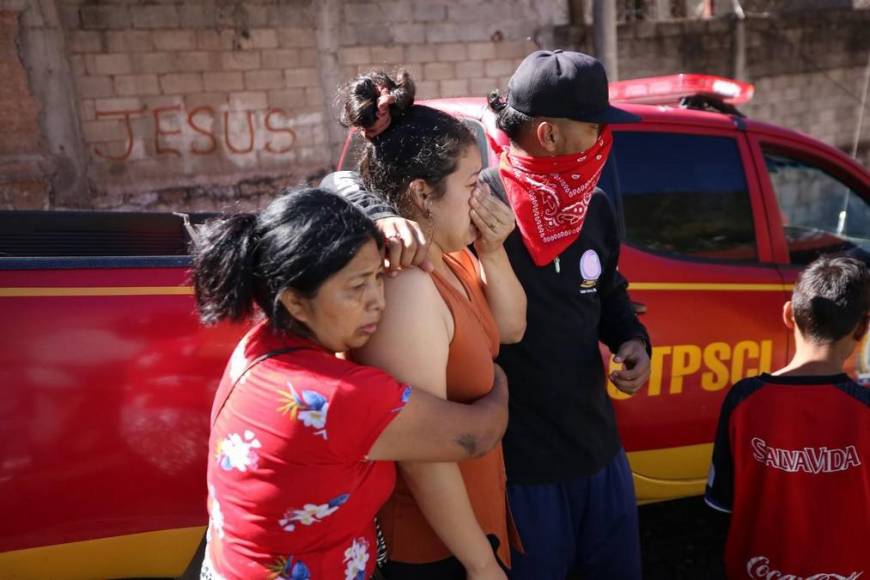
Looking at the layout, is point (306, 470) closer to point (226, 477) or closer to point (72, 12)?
point (226, 477)

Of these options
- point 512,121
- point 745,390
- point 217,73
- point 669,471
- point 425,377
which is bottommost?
point 669,471

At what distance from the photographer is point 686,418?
2939mm

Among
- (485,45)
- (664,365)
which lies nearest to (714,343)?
(664,365)

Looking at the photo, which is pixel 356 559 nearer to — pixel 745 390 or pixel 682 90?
pixel 745 390

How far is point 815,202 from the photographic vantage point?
148 inches

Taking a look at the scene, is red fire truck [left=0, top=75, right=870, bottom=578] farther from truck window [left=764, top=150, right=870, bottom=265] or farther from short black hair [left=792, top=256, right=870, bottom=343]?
short black hair [left=792, top=256, right=870, bottom=343]

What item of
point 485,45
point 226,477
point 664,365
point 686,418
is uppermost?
point 485,45

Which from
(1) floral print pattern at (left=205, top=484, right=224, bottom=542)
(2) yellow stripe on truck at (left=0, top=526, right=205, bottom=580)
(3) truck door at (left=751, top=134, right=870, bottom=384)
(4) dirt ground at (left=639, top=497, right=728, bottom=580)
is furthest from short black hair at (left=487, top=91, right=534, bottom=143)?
(4) dirt ground at (left=639, top=497, right=728, bottom=580)

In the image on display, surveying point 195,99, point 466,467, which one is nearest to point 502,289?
point 466,467

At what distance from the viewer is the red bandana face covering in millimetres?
1875

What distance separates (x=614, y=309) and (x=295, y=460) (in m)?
1.14

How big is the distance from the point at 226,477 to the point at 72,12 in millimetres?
6907

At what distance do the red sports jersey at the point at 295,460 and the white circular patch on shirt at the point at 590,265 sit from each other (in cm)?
78

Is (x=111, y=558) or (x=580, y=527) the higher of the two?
(x=580, y=527)
